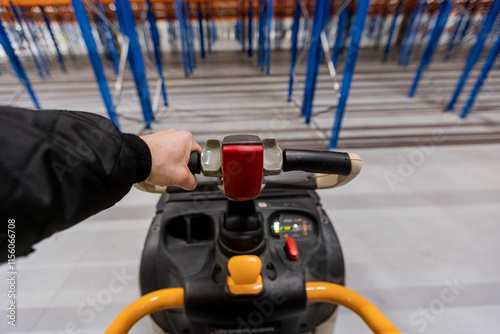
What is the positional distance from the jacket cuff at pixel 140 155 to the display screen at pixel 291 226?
1.37 ft

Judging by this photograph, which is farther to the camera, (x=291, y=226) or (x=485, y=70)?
(x=485, y=70)

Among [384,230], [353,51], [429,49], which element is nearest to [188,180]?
[384,230]

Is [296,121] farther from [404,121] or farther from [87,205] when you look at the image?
[87,205]

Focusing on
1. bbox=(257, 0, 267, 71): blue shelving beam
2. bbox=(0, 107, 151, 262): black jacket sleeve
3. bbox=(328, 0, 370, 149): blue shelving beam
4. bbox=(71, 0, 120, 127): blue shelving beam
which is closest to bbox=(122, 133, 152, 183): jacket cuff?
bbox=(0, 107, 151, 262): black jacket sleeve

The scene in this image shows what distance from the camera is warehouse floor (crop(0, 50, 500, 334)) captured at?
91 cm

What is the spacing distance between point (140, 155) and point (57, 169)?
0.11 meters

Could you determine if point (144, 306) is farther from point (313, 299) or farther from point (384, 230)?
point (384, 230)

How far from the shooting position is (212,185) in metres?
0.52

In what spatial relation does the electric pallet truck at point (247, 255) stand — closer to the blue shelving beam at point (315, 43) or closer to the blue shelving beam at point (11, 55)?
the blue shelving beam at point (315, 43)

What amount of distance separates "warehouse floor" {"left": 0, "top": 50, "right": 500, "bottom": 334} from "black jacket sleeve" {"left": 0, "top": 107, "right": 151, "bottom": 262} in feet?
2.42

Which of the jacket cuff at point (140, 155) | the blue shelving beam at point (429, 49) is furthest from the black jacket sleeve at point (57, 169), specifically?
the blue shelving beam at point (429, 49)

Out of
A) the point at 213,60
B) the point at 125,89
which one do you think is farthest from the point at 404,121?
the point at 213,60

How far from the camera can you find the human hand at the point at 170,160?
1.31 ft

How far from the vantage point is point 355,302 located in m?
0.47
